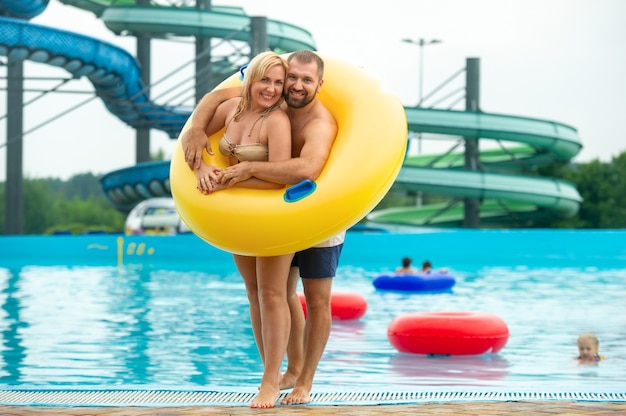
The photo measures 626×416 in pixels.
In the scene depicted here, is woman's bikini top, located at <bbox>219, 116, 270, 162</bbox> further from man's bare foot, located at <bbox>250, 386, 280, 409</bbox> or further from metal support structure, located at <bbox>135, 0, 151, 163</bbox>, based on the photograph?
metal support structure, located at <bbox>135, 0, 151, 163</bbox>

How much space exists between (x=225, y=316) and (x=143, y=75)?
1756 cm

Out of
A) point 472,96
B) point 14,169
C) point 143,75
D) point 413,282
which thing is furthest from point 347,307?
point 472,96

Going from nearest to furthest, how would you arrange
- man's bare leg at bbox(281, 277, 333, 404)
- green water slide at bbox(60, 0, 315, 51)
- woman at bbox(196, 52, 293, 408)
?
woman at bbox(196, 52, 293, 408), man's bare leg at bbox(281, 277, 333, 404), green water slide at bbox(60, 0, 315, 51)

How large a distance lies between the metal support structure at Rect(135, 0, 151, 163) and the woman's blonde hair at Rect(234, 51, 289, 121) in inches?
874

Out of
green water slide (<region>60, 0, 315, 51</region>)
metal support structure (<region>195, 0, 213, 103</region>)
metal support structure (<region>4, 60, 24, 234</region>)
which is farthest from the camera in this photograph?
green water slide (<region>60, 0, 315, 51</region>)

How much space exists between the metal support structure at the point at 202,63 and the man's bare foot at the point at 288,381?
57.1 feet

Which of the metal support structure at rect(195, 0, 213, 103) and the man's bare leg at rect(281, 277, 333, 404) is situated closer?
the man's bare leg at rect(281, 277, 333, 404)

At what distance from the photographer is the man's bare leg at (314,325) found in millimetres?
4480

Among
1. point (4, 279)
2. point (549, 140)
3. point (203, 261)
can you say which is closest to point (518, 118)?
point (549, 140)

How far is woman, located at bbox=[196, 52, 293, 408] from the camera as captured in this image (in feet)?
14.0

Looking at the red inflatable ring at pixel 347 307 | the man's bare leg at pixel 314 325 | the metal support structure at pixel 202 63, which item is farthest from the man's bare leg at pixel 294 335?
the metal support structure at pixel 202 63

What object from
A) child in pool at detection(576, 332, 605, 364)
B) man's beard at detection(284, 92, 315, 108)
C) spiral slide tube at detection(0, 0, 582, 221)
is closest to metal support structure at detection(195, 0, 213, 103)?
spiral slide tube at detection(0, 0, 582, 221)

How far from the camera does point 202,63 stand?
1002 inches

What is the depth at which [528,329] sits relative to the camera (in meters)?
8.63
